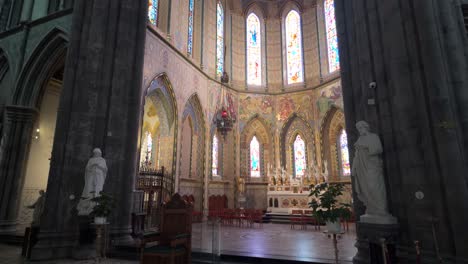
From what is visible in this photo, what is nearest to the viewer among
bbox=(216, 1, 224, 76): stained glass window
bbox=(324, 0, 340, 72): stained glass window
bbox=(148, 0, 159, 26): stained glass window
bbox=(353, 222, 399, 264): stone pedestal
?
bbox=(353, 222, 399, 264): stone pedestal

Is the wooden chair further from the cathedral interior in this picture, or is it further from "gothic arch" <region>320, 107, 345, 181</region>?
"gothic arch" <region>320, 107, 345, 181</region>

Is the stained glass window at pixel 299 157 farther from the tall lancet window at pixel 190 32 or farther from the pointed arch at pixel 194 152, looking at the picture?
the tall lancet window at pixel 190 32

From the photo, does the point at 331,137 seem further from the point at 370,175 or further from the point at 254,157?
the point at 370,175

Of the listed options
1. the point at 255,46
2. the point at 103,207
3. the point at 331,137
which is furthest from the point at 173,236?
the point at 255,46

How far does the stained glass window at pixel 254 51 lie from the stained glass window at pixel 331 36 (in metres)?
5.04

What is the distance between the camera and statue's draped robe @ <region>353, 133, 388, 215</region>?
539 centimetres

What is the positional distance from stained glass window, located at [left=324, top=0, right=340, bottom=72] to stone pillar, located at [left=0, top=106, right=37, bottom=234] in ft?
55.9

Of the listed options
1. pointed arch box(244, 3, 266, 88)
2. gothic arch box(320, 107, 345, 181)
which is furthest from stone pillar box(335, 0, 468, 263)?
pointed arch box(244, 3, 266, 88)

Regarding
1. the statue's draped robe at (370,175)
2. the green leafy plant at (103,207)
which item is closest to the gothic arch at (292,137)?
the statue's draped robe at (370,175)

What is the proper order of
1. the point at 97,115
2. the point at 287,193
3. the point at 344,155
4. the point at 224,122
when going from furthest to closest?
the point at 344,155, the point at 287,193, the point at 224,122, the point at 97,115

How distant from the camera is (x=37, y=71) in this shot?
1209 cm

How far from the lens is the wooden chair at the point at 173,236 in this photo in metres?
4.97

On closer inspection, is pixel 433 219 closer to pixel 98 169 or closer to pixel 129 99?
pixel 98 169

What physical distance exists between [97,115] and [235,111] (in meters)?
13.1
